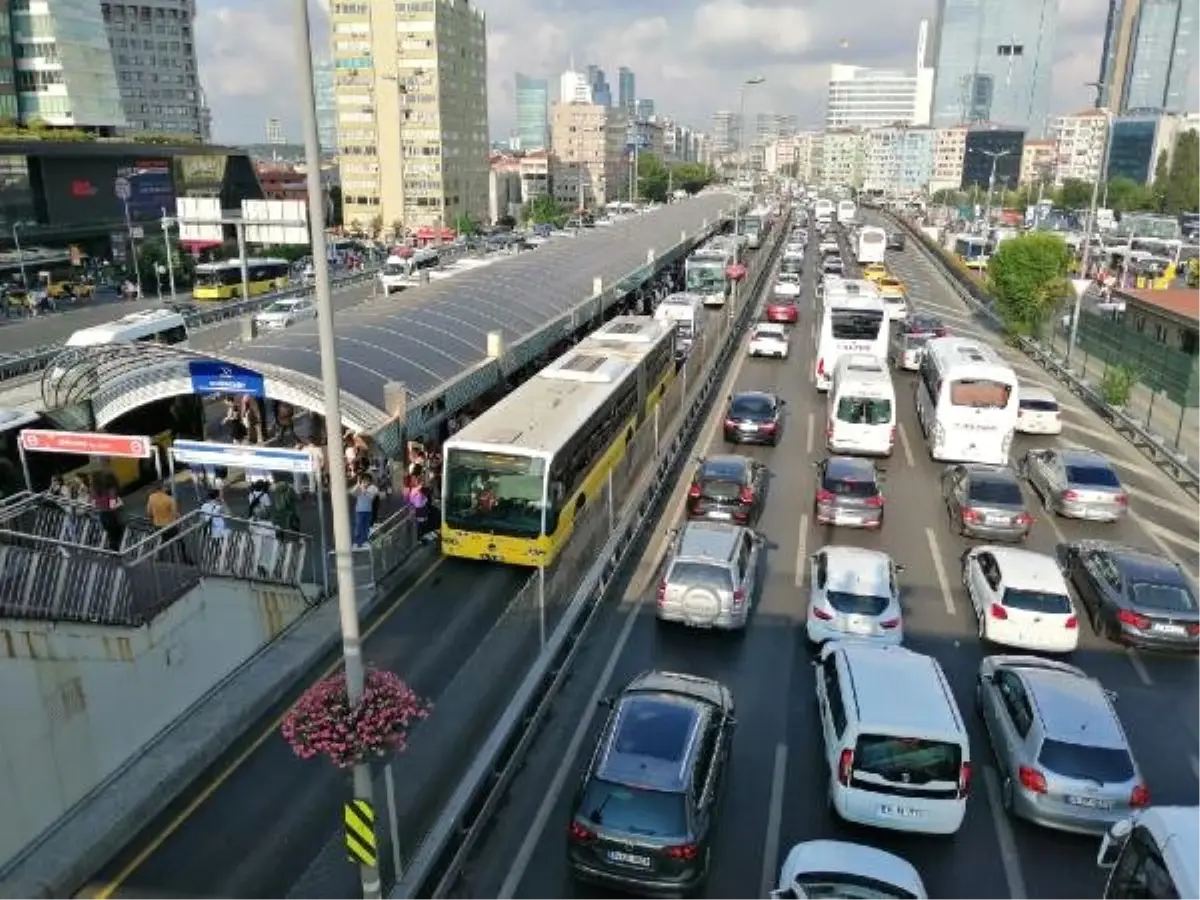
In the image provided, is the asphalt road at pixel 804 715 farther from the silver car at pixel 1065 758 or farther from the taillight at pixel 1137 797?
the taillight at pixel 1137 797

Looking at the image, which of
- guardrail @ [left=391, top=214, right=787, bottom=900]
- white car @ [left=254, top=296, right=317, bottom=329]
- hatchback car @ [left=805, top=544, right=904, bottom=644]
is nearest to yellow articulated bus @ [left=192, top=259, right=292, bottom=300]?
white car @ [left=254, top=296, right=317, bottom=329]

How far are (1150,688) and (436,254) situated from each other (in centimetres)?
6684

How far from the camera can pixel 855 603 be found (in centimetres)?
1480

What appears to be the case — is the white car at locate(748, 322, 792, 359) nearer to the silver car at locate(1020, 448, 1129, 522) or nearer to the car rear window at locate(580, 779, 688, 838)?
the silver car at locate(1020, 448, 1129, 522)

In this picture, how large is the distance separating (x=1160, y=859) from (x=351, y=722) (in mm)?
6966

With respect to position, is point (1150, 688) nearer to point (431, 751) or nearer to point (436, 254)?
point (431, 751)

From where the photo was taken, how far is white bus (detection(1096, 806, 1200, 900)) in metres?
7.06

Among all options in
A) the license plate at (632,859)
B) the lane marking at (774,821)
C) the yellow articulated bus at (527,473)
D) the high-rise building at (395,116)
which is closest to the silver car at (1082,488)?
the yellow articulated bus at (527,473)

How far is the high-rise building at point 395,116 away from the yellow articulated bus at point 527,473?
11866cm

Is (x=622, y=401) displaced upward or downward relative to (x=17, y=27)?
downward

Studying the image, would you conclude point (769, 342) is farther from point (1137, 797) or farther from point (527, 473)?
point (1137, 797)

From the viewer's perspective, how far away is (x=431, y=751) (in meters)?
11.6

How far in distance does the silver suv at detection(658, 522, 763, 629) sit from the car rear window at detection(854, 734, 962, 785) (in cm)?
467

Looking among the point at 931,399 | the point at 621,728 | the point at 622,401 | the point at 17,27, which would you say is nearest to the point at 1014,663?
the point at 621,728
